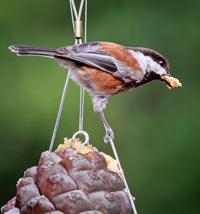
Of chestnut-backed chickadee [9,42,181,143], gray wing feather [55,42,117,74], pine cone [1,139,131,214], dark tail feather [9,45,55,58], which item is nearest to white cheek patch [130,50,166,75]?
chestnut-backed chickadee [9,42,181,143]

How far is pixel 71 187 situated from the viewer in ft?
4.34

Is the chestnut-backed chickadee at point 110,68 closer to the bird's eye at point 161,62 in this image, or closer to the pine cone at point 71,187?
the bird's eye at point 161,62

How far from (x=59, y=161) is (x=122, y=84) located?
67 cm

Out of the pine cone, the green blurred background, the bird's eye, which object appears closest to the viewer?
the pine cone

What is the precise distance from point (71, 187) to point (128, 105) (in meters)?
1.62

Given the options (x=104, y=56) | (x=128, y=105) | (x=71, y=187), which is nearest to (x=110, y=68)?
(x=104, y=56)

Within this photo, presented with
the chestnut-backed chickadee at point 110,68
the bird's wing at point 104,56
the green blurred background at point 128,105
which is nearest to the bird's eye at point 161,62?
the chestnut-backed chickadee at point 110,68

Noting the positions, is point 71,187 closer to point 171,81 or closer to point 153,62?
point 171,81

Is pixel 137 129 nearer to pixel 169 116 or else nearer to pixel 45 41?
pixel 169 116

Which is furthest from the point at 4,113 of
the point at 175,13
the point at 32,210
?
the point at 32,210

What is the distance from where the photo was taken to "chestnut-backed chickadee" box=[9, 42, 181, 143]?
1874 millimetres

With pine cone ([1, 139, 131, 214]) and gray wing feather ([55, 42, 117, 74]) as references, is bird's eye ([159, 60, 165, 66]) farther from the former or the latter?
pine cone ([1, 139, 131, 214])

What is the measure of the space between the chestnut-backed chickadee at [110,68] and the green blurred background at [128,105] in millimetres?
831

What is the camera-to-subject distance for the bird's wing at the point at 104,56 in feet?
5.94
